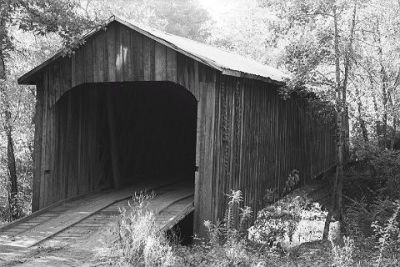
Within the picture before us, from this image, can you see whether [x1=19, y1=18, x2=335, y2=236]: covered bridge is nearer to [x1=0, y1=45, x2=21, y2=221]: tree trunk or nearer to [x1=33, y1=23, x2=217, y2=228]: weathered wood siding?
[x1=33, y1=23, x2=217, y2=228]: weathered wood siding

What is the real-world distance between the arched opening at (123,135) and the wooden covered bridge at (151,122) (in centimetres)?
3

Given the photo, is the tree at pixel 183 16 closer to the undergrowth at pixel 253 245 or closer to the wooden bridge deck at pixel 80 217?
the wooden bridge deck at pixel 80 217

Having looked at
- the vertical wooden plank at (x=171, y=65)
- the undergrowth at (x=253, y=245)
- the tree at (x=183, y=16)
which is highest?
the tree at (x=183, y=16)

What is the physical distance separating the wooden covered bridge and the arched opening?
1.0 inches

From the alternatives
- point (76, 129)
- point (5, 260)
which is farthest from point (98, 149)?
point (5, 260)

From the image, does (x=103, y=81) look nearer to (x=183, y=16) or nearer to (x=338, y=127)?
(x=338, y=127)

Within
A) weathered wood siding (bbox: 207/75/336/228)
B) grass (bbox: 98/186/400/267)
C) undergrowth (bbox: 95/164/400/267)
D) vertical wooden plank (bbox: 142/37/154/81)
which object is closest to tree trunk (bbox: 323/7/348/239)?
undergrowth (bbox: 95/164/400/267)

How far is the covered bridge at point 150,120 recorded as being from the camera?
9.61m

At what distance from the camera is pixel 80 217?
9867 mm

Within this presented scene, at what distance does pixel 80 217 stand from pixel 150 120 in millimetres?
5153

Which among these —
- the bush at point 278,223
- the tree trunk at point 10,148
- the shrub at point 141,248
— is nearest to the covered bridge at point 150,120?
the bush at point 278,223

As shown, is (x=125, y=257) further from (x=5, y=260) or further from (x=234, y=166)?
(x=234, y=166)

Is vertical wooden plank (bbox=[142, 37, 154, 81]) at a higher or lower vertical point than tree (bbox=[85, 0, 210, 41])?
lower

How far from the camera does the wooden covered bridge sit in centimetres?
961
